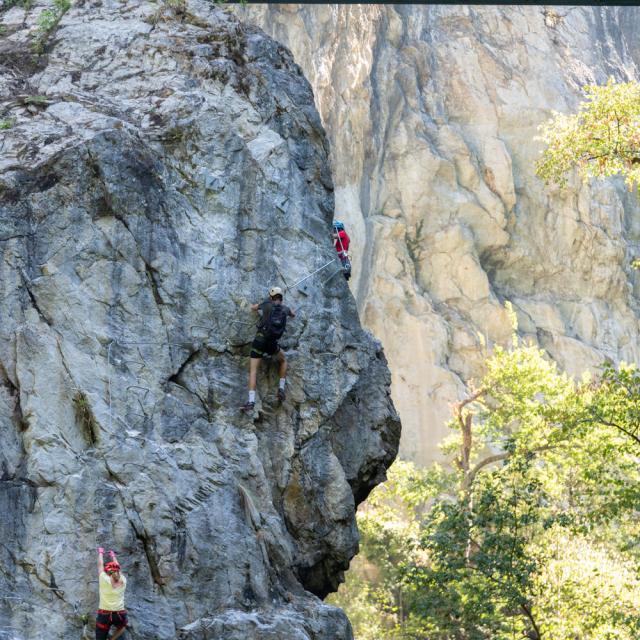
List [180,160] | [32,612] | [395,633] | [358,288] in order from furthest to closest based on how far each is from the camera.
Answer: [358,288], [395,633], [180,160], [32,612]

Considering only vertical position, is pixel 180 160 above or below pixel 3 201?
above

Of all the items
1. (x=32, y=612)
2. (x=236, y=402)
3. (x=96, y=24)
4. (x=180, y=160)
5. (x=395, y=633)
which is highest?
(x=96, y=24)

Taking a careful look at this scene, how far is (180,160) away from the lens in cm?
1634

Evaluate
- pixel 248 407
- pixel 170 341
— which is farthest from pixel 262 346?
pixel 170 341

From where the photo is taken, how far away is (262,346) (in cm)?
1509

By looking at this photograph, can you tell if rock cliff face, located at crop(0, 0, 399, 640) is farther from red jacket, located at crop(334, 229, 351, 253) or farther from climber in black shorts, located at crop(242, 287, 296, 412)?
red jacket, located at crop(334, 229, 351, 253)

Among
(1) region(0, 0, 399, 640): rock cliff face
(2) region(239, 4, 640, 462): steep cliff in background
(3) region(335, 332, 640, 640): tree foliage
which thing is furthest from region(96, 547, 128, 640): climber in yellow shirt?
(2) region(239, 4, 640, 462): steep cliff in background

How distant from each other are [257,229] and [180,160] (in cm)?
152

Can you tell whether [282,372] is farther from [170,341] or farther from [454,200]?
[454,200]

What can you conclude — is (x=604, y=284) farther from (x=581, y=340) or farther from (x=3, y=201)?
(x=3, y=201)

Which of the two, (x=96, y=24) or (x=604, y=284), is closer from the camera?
(x=96, y=24)

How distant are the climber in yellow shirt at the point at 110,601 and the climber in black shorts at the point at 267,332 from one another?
3284mm

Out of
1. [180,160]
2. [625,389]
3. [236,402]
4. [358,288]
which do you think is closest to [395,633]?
[625,389]

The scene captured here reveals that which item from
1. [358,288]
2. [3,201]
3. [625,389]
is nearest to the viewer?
[3,201]
